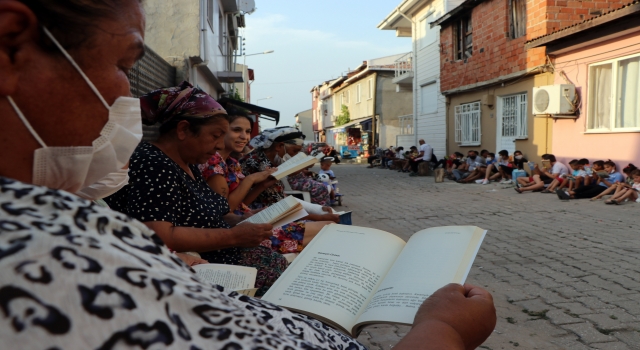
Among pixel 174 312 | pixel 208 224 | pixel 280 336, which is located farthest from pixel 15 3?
pixel 208 224

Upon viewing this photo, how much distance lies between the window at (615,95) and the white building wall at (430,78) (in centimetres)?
787

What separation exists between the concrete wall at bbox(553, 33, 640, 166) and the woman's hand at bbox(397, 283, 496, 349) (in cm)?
1037

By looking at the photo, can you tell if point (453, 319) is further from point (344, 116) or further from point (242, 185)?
point (344, 116)

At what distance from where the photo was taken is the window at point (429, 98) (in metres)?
20.3

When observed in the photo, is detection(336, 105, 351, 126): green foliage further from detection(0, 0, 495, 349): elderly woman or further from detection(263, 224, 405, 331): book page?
detection(0, 0, 495, 349): elderly woman

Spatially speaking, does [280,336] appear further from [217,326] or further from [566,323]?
[566,323]

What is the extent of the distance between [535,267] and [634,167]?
20.3 feet

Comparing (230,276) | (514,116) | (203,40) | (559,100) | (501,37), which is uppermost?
(501,37)

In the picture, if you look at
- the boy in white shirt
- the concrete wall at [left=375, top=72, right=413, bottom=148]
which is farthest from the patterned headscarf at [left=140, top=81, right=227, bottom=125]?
the concrete wall at [left=375, top=72, right=413, bottom=148]

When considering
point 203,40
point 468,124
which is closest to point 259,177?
point 203,40

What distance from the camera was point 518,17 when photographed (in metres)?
14.3

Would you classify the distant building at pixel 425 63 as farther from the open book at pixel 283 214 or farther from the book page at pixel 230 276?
the book page at pixel 230 276

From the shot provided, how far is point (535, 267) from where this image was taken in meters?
4.67

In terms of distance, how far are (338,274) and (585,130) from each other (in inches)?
454
